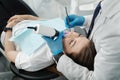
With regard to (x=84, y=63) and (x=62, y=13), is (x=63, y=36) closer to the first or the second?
(x=84, y=63)

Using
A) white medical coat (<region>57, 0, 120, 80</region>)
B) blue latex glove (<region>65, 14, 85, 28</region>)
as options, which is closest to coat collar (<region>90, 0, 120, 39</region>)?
white medical coat (<region>57, 0, 120, 80</region>)

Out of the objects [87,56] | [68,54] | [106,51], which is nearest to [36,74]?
[68,54]

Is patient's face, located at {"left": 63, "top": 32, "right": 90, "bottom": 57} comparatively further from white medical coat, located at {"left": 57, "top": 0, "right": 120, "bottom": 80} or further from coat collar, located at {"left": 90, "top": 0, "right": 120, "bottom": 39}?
coat collar, located at {"left": 90, "top": 0, "right": 120, "bottom": 39}

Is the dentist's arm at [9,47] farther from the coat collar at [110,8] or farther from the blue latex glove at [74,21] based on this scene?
the coat collar at [110,8]

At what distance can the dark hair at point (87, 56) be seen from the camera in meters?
1.43

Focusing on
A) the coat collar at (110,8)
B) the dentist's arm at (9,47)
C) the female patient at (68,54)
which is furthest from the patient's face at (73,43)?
the dentist's arm at (9,47)

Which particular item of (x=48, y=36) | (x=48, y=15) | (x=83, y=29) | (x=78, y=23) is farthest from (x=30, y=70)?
(x=48, y=15)

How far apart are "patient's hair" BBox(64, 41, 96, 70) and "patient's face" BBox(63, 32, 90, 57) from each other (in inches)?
0.8

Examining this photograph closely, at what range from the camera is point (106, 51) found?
47.0 inches

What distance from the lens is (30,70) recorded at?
1.54 meters

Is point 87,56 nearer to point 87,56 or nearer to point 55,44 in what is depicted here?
point 87,56

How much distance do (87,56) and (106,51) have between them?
25 centimetres

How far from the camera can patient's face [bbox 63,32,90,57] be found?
145 cm

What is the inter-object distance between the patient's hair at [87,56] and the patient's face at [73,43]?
0.02m
